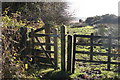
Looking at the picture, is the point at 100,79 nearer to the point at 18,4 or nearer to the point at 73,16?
the point at 18,4

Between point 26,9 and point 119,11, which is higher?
point 26,9

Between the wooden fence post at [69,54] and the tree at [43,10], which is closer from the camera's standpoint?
the wooden fence post at [69,54]

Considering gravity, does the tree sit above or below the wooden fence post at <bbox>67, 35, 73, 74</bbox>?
above

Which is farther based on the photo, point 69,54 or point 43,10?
point 43,10

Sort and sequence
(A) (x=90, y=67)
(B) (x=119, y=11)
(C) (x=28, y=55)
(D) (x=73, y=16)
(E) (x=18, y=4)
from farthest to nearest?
(D) (x=73, y=16) → (E) (x=18, y=4) → (A) (x=90, y=67) → (C) (x=28, y=55) → (B) (x=119, y=11)

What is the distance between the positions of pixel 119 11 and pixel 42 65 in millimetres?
3080

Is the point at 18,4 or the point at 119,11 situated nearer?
the point at 119,11

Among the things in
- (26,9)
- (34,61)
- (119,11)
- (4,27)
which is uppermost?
(26,9)

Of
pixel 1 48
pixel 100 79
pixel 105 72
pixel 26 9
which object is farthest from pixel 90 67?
pixel 26 9

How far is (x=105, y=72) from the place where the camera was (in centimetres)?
577

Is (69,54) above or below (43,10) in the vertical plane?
below

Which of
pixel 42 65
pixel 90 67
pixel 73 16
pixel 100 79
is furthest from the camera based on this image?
pixel 73 16

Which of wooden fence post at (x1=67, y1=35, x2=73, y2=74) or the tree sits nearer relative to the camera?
wooden fence post at (x1=67, y1=35, x2=73, y2=74)

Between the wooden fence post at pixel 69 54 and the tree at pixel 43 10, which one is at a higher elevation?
the tree at pixel 43 10
